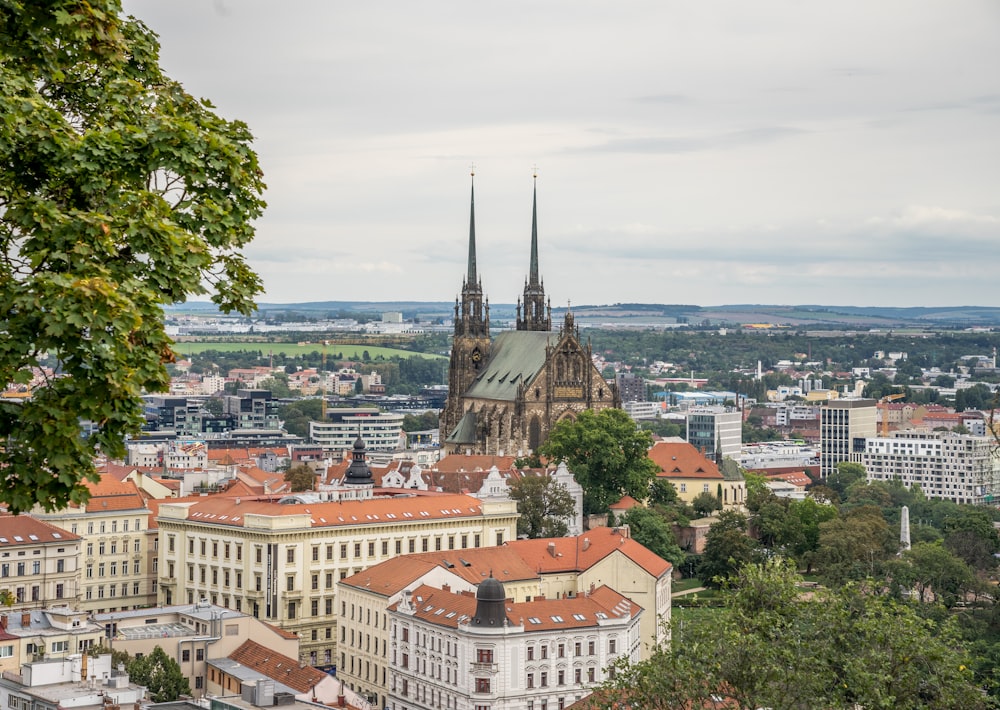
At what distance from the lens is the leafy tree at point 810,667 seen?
1972 inches

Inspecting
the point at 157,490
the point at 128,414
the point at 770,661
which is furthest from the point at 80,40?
the point at 157,490

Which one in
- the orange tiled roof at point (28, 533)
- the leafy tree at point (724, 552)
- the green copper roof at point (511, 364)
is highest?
the green copper roof at point (511, 364)

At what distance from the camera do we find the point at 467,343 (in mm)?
183375

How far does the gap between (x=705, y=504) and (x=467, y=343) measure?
35735 mm

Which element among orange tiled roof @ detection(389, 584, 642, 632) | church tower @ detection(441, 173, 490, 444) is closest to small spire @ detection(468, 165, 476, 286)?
church tower @ detection(441, 173, 490, 444)

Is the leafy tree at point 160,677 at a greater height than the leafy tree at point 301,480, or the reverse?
the leafy tree at point 301,480

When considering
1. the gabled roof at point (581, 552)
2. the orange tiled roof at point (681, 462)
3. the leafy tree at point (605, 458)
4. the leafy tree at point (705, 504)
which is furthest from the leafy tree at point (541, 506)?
the orange tiled roof at point (681, 462)

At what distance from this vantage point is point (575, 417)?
16438 centimetres

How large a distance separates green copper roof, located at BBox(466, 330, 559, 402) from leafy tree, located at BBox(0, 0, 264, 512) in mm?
143167

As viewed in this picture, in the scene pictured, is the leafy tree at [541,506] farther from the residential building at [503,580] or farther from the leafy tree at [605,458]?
the residential building at [503,580]

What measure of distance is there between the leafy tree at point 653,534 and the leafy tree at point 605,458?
11.9 meters

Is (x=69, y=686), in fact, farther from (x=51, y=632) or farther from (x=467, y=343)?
(x=467, y=343)

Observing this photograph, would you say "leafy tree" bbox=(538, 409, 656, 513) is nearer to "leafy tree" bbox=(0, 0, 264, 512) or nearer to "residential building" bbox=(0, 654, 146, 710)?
"residential building" bbox=(0, 654, 146, 710)

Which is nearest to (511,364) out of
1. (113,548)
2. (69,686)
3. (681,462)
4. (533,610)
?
(681,462)
